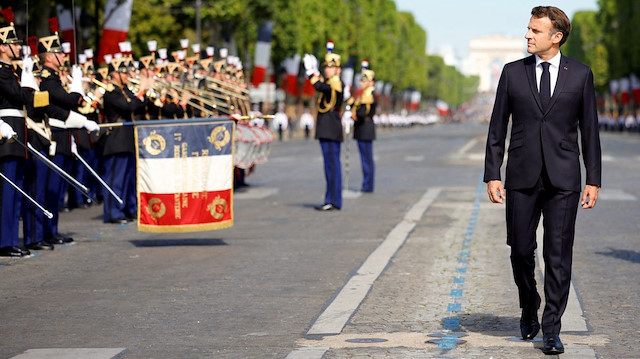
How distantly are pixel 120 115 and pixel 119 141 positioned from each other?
322 mm

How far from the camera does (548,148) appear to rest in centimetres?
790

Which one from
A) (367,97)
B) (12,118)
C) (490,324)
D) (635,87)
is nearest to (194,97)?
(367,97)

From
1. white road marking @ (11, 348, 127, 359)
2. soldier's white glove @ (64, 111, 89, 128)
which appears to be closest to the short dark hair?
white road marking @ (11, 348, 127, 359)

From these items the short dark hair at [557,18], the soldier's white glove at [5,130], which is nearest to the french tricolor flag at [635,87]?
the soldier's white glove at [5,130]

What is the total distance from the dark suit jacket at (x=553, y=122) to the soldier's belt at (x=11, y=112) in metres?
6.13

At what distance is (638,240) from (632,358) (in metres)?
7.02

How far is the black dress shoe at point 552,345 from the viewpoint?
25.6ft

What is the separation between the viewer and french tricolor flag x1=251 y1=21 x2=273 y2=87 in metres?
53.0

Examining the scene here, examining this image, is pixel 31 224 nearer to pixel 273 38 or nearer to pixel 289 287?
pixel 289 287

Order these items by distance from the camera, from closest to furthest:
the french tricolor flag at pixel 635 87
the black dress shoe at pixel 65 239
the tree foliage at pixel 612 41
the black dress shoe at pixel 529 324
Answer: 1. the black dress shoe at pixel 529 324
2. the black dress shoe at pixel 65 239
3. the french tricolor flag at pixel 635 87
4. the tree foliage at pixel 612 41

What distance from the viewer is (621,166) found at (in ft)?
105

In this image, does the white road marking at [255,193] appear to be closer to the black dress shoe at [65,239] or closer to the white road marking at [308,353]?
the black dress shoe at [65,239]

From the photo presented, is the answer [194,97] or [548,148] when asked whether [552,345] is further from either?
[194,97]

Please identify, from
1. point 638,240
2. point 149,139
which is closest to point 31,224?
point 149,139
